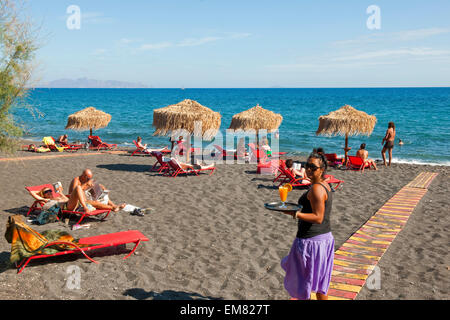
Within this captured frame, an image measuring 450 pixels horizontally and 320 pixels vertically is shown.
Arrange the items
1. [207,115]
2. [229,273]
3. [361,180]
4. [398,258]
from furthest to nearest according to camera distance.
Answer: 1. [207,115]
2. [361,180]
3. [398,258]
4. [229,273]

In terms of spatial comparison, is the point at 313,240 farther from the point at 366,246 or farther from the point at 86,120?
the point at 86,120

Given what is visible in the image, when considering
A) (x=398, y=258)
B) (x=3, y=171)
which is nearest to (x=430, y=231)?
(x=398, y=258)

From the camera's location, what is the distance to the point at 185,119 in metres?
12.8

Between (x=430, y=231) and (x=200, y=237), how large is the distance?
4.22 meters

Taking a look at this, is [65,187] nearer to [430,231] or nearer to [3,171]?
[3,171]

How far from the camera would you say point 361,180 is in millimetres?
11766

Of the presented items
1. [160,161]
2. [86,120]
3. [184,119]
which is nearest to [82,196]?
[160,161]

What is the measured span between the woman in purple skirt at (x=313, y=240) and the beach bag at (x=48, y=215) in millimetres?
5150

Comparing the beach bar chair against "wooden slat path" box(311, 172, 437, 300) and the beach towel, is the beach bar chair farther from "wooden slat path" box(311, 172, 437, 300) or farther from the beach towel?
"wooden slat path" box(311, 172, 437, 300)

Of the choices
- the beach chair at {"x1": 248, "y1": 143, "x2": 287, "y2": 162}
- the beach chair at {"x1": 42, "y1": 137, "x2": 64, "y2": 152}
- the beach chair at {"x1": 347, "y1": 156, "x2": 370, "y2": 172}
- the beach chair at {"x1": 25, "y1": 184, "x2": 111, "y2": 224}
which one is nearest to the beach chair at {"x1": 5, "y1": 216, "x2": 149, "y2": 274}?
the beach chair at {"x1": 25, "y1": 184, "x2": 111, "y2": 224}

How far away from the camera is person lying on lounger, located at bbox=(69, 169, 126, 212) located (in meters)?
6.82

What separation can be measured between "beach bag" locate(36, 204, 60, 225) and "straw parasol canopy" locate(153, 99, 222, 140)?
6.43m

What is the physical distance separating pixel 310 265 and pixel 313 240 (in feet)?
0.74

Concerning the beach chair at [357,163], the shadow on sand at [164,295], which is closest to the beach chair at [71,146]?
the beach chair at [357,163]
